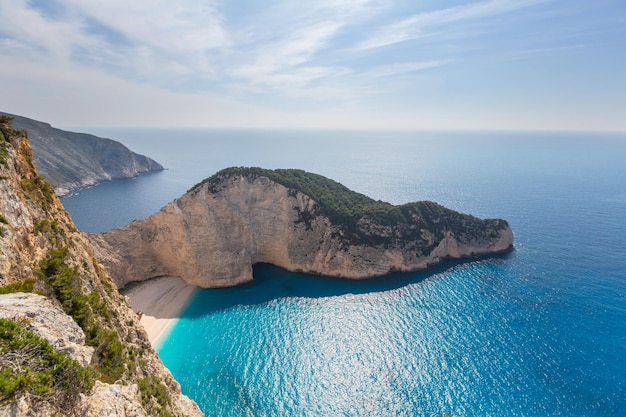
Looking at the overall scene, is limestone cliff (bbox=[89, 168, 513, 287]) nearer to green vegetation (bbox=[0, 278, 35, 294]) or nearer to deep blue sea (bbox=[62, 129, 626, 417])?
deep blue sea (bbox=[62, 129, 626, 417])

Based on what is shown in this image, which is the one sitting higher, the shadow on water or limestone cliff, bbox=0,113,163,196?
limestone cliff, bbox=0,113,163,196

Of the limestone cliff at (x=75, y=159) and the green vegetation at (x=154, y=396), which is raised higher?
the limestone cliff at (x=75, y=159)

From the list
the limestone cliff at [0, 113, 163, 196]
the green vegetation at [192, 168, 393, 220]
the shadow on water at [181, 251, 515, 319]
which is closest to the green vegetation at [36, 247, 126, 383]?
the shadow on water at [181, 251, 515, 319]

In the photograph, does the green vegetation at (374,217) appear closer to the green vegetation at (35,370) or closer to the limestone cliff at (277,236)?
the limestone cliff at (277,236)

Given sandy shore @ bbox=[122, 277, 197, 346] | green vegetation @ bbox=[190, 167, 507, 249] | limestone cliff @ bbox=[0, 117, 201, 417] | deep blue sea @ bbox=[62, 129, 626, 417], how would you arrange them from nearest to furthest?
limestone cliff @ bbox=[0, 117, 201, 417] < deep blue sea @ bbox=[62, 129, 626, 417] < sandy shore @ bbox=[122, 277, 197, 346] < green vegetation @ bbox=[190, 167, 507, 249]

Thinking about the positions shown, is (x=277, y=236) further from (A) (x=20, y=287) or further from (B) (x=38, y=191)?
(A) (x=20, y=287)

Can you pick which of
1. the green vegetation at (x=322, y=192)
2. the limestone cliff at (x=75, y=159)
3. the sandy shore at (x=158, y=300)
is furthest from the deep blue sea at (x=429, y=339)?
the limestone cliff at (x=75, y=159)

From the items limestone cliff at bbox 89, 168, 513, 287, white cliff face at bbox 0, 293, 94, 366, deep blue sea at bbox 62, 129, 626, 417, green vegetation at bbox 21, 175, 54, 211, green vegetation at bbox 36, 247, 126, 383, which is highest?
green vegetation at bbox 21, 175, 54, 211

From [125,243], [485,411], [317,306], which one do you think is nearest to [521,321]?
[485,411]
